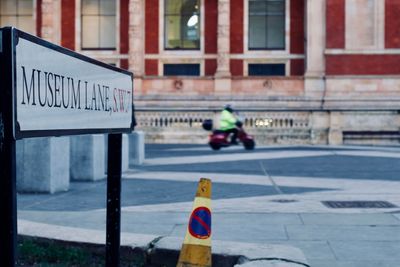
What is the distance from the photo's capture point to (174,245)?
5.30 meters

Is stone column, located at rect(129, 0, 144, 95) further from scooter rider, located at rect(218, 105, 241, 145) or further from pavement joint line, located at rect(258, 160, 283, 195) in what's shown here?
pavement joint line, located at rect(258, 160, 283, 195)

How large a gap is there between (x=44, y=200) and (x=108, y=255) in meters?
5.83

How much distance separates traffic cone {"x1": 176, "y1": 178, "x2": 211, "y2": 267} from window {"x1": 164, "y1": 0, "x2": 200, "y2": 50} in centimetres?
3111

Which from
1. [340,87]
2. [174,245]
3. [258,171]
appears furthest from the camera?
[340,87]

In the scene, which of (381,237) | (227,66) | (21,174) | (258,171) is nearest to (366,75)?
(227,66)

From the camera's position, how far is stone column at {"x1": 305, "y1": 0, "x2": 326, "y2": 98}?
31812 millimetres

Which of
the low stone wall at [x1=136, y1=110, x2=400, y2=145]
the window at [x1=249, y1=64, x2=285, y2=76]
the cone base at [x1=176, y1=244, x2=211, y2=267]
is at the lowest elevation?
the cone base at [x1=176, y1=244, x2=211, y2=267]

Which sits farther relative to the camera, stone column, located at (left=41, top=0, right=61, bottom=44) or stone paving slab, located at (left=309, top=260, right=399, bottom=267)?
stone column, located at (left=41, top=0, right=61, bottom=44)

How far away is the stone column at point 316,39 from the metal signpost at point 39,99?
28858 mm

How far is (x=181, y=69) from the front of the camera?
3519 centimetres

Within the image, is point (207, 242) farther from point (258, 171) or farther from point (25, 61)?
point (258, 171)

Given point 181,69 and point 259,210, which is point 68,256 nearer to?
point 259,210

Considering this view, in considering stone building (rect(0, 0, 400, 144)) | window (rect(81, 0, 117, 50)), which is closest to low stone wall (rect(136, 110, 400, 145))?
stone building (rect(0, 0, 400, 144))

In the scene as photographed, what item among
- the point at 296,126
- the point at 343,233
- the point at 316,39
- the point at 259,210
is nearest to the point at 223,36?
the point at 316,39
